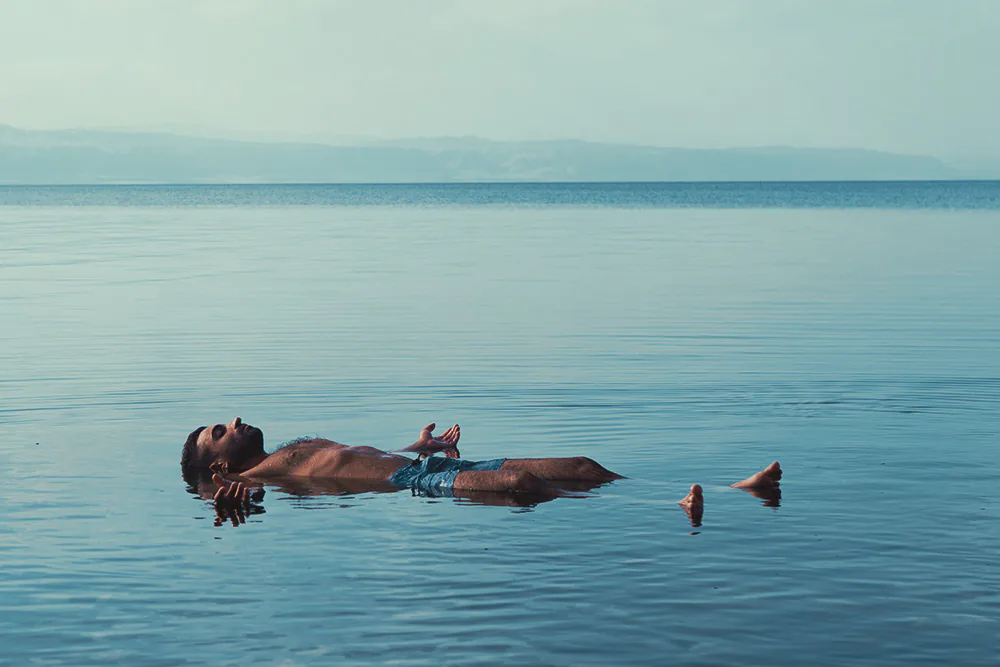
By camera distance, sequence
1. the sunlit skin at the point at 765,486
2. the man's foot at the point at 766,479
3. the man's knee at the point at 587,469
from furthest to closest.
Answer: the man's knee at the point at 587,469 → the man's foot at the point at 766,479 → the sunlit skin at the point at 765,486

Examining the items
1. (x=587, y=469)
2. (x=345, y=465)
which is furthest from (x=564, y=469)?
(x=345, y=465)

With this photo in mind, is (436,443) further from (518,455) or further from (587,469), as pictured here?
(587,469)

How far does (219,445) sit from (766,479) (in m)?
5.85

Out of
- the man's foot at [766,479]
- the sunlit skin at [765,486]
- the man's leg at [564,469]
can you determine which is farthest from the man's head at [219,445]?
the man's foot at [766,479]

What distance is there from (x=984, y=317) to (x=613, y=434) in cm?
1531

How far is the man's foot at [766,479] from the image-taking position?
12664 mm

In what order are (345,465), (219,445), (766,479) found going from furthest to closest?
(219,445) → (345,465) → (766,479)

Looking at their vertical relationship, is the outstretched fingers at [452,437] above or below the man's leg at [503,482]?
above

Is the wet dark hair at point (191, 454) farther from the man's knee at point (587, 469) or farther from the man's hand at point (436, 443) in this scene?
the man's knee at point (587, 469)

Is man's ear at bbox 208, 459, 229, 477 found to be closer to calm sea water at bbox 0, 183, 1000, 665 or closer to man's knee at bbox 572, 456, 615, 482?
calm sea water at bbox 0, 183, 1000, 665

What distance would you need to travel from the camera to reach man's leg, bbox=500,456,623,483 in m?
12.8

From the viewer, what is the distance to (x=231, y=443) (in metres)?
14.2

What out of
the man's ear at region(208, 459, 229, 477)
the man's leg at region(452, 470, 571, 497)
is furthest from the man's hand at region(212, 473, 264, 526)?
the man's leg at region(452, 470, 571, 497)

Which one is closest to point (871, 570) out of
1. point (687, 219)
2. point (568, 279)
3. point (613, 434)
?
point (613, 434)
